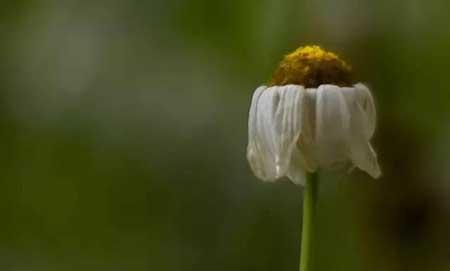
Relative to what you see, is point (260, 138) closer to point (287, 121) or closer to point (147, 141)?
point (287, 121)

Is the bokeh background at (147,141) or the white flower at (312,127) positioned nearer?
the white flower at (312,127)

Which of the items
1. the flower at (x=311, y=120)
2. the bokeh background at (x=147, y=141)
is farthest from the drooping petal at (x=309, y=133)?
the bokeh background at (x=147, y=141)

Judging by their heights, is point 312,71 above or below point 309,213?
above

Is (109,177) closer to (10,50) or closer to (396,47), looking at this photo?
(10,50)

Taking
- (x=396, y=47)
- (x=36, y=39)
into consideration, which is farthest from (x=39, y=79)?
(x=396, y=47)

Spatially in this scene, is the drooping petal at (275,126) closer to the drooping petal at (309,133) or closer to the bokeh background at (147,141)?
the drooping petal at (309,133)

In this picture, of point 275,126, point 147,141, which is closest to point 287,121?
point 275,126
